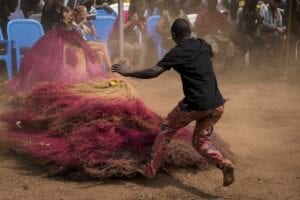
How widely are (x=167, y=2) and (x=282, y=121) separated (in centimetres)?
546

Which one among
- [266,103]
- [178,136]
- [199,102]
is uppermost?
[199,102]

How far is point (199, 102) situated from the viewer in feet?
16.6

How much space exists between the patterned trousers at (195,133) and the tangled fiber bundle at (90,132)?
12.1 inches

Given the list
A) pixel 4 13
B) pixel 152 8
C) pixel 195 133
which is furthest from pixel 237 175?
pixel 152 8

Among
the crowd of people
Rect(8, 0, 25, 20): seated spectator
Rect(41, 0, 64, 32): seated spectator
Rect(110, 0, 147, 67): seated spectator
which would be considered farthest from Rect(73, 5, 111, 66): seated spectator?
Rect(8, 0, 25, 20): seated spectator

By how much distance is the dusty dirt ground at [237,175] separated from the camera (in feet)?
17.1

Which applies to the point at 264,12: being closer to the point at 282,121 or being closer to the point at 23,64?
the point at 282,121

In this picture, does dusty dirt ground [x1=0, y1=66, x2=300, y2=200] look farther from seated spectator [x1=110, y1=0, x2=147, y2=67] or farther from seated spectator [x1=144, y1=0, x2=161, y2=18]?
seated spectator [x1=144, y1=0, x2=161, y2=18]

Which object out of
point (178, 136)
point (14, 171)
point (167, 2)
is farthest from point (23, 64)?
point (167, 2)

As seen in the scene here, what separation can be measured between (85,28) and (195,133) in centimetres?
591

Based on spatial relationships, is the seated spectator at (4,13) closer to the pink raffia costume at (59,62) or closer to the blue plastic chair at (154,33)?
Answer: the blue plastic chair at (154,33)

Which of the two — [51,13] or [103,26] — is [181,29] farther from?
[103,26]

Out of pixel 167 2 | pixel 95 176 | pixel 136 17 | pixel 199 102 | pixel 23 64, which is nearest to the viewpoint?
pixel 199 102

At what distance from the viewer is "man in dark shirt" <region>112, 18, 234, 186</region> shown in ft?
16.4
